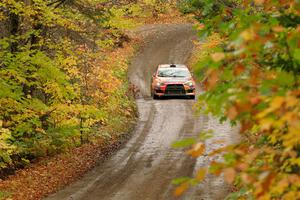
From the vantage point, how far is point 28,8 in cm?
1364

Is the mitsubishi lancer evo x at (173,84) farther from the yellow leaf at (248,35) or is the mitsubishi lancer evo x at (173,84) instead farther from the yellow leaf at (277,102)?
the yellow leaf at (277,102)

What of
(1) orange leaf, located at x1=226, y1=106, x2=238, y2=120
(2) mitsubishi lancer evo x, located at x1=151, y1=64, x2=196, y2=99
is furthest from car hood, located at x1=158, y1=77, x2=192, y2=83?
(1) orange leaf, located at x1=226, y1=106, x2=238, y2=120

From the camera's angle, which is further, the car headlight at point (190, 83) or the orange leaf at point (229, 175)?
the car headlight at point (190, 83)

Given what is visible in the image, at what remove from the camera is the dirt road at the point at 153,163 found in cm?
1232

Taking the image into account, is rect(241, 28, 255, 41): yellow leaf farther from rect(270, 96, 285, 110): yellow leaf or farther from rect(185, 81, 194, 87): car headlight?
rect(185, 81, 194, 87): car headlight

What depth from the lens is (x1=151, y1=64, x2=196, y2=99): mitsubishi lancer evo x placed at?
24.3 metres

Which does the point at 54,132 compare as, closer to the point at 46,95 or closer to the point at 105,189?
the point at 46,95

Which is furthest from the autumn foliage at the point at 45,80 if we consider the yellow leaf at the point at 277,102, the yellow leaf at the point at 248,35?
the yellow leaf at the point at 277,102

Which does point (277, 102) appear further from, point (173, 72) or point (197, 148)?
point (173, 72)

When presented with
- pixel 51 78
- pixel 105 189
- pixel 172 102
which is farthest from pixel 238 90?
pixel 172 102

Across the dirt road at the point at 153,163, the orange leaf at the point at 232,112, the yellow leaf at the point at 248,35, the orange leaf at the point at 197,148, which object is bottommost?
the dirt road at the point at 153,163

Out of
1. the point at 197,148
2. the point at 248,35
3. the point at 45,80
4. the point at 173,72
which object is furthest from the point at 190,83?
the point at 248,35

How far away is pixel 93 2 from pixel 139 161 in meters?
5.36

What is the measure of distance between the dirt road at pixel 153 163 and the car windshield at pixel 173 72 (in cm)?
128
